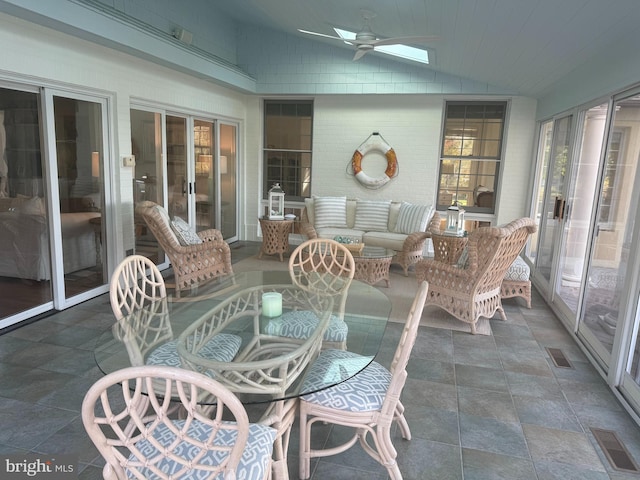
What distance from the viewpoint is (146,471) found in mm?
1408

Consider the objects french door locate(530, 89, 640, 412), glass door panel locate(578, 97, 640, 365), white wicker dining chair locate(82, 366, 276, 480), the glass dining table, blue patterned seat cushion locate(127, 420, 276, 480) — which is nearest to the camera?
white wicker dining chair locate(82, 366, 276, 480)

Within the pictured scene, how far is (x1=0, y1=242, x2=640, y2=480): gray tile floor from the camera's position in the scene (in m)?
2.12

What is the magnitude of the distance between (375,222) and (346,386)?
457cm

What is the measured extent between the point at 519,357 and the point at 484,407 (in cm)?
89

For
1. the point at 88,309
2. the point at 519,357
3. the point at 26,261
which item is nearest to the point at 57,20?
the point at 26,261

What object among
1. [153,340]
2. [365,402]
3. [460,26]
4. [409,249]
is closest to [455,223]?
[409,249]

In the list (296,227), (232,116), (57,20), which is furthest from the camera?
(296,227)

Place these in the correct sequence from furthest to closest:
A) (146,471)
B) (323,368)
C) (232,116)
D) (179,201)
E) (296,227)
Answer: (296,227) < (232,116) < (179,201) < (323,368) < (146,471)

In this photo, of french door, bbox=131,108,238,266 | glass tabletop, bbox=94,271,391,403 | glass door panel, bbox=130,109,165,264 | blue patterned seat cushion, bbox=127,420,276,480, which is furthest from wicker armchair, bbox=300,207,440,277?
blue patterned seat cushion, bbox=127,420,276,480

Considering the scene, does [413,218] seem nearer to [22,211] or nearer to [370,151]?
[370,151]

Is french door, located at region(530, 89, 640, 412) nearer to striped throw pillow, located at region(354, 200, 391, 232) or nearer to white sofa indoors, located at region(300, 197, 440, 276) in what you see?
white sofa indoors, located at region(300, 197, 440, 276)

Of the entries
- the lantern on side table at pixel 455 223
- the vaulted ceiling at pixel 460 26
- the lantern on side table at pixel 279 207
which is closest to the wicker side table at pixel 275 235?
the lantern on side table at pixel 279 207

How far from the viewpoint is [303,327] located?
234 centimetres

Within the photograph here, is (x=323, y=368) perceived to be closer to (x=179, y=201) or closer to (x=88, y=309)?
(x=88, y=309)
